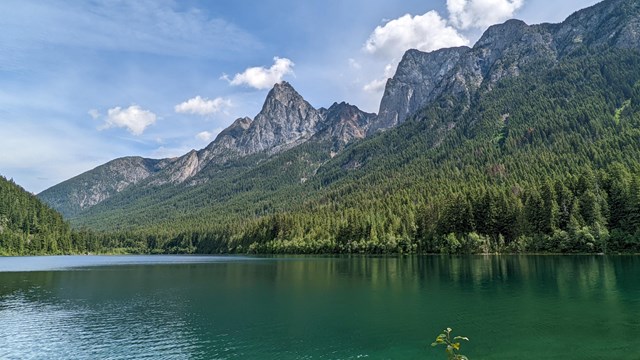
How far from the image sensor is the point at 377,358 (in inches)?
1267

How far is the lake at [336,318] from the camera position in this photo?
3500 centimetres

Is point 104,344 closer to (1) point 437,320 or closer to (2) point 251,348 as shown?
(2) point 251,348

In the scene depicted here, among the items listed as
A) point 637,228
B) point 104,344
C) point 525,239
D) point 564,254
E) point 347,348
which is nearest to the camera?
point 347,348

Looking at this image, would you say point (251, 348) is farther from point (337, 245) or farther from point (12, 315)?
point (337, 245)

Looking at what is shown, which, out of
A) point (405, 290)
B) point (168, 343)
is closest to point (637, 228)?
point (405, 290)

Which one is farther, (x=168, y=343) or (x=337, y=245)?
(x=337, y=245)

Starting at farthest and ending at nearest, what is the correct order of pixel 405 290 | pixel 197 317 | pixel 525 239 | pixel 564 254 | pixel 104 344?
1. pixel 525 239
2. pixel 564 254
3. pixel 405 290
4. pixel 197 317
5. pixel 104 344

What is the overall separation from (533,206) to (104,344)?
14167 cm

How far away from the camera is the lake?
1378 inches

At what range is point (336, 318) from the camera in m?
47.5

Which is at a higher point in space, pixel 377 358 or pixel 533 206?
pixel 533 206

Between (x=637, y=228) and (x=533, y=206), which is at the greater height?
(x=533, y=206)

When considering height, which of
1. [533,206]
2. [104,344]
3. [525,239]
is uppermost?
[533,206]

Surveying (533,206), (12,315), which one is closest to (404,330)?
(12,315)
